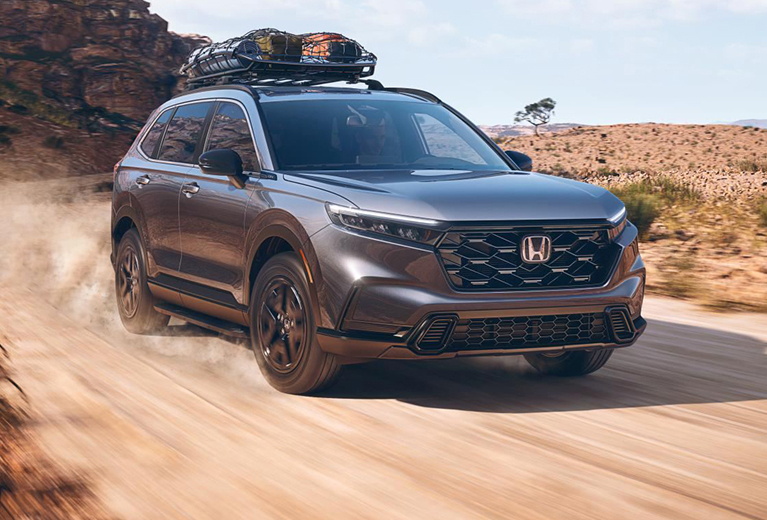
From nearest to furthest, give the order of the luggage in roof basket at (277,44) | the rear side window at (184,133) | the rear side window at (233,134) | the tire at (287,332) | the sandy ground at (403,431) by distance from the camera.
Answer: the sandy ground at (403,431) → the tire at (287,332) → the rear side window at (233,134) → the rear side window at (184,133) → the luggage in roof basket at (277,44)

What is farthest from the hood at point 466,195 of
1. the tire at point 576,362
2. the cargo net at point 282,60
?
the cargo net at point 282,60

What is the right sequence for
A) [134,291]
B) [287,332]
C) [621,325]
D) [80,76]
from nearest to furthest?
[621,325] → [287,332] → [134,291] → [80,76]

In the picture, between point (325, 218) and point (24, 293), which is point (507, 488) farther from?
point (24, 293)

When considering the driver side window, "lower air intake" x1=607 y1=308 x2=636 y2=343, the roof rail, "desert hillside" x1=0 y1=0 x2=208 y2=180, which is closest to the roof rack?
the roof rail

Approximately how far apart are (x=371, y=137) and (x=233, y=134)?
915 millimetres

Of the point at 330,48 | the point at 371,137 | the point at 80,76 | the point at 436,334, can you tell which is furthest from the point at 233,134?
the point at 80,76

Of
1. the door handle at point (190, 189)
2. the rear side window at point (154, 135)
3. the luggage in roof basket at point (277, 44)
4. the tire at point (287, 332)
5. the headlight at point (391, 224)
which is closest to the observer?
the headlight at point (391, 224)

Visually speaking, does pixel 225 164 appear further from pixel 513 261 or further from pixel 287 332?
pixel 513 261

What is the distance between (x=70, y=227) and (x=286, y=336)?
38.6ft

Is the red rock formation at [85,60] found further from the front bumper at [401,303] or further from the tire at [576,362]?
the front bumper at [401,303]

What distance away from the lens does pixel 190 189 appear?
23.8 ft

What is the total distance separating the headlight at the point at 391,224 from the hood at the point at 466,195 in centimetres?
4

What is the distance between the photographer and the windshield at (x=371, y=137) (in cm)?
670

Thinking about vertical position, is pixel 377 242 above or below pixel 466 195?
below
